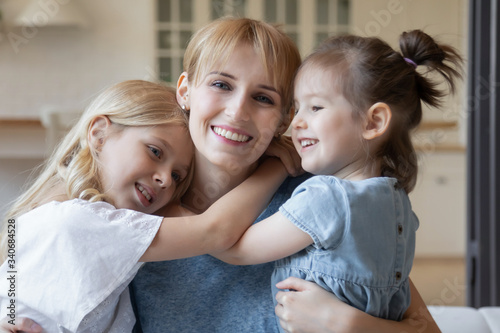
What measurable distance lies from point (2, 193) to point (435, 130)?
10.9 feet

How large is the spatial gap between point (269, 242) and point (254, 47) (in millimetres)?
360

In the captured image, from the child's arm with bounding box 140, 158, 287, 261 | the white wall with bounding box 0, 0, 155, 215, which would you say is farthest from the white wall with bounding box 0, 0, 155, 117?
the child's arm with bounding box 140, 158, 287, 261

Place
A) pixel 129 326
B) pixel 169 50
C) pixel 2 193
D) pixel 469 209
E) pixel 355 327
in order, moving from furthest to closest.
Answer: pixel 169 50, pixel 2 193, pixel 469 209, pixel 129 326, pixel 355 327

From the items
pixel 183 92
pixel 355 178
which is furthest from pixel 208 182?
pixel 355 178

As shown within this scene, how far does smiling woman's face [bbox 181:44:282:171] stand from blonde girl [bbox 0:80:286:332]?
0.21 ft

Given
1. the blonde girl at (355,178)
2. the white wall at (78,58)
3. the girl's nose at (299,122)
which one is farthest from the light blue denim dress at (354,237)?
the white wall at (78,58)

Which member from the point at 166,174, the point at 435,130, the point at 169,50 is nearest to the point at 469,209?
the point at 435,130

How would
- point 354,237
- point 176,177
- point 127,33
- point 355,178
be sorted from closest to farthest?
point 354,237
point 355,178
point 176,177
point 127,33

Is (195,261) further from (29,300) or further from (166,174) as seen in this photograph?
(29,300)

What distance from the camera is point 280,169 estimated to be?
44.4 inches

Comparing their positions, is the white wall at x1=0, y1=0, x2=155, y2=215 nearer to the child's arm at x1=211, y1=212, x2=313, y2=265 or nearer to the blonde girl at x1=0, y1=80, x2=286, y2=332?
the blonde girl at x1=0, y1=80, x2=286, y2=332

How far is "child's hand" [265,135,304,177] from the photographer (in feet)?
3.71

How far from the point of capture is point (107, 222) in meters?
0.95

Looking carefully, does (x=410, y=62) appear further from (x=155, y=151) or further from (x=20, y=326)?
(x=20, y=326)
